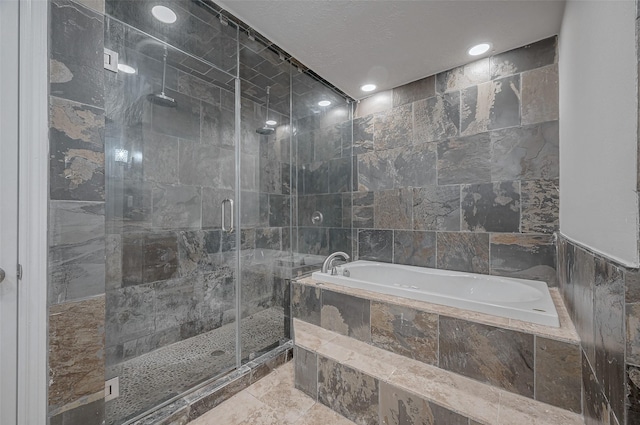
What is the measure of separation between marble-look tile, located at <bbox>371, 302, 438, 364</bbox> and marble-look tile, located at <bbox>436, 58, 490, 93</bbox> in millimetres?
2070

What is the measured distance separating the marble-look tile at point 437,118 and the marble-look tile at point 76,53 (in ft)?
8.05

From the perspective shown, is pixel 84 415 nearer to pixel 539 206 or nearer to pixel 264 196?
pixel 264 196

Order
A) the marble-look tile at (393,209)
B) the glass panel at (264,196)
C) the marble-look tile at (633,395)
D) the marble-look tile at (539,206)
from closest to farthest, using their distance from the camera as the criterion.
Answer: the marble-look tile at (633,395)
the marble-look tile at (539,206)
the glass panel at (264,196)
the marble-look tile at (393,209)

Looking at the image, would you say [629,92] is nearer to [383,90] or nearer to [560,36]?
[560,36]

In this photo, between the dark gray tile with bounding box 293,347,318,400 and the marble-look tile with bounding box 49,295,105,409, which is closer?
the marble-look tile with bounding box 49,295,105,409

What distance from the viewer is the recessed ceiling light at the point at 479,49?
205cm

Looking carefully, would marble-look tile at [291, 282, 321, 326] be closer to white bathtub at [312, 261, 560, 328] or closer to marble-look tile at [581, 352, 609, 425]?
white bathtub at [312, 261, 560, 328]

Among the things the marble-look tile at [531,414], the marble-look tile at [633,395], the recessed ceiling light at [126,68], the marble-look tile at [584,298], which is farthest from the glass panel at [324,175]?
the marble-look tile at [633,395]

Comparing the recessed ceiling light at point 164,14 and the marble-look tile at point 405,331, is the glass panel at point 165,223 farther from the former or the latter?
the marble-look tile at point 405,331

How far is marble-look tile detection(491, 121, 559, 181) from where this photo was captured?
197cm

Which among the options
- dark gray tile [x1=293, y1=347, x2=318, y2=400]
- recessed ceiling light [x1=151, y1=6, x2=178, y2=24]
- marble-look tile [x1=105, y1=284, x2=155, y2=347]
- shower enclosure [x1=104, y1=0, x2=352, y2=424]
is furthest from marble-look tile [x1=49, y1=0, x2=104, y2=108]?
dark gray tile [x1=293, y1=347, x2=318, y2=400]

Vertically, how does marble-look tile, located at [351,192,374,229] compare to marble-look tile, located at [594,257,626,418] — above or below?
above

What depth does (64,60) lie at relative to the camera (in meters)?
1.10

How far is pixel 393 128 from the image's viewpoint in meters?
2.75
